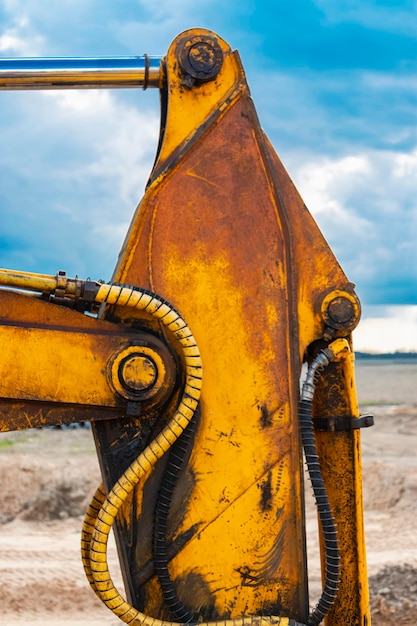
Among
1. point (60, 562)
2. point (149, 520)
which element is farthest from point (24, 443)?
point (149, 520)

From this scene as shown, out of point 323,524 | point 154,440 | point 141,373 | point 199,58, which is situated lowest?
point 323,524

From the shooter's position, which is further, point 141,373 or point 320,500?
point 320,500

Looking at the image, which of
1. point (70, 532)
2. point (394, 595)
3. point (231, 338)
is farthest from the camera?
point (70, 532)

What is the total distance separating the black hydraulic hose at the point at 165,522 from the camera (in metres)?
2.59

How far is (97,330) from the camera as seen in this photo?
259 cm

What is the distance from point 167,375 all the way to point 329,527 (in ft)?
2.41

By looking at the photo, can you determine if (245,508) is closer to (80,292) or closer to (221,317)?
(221,317)

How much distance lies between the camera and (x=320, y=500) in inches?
106

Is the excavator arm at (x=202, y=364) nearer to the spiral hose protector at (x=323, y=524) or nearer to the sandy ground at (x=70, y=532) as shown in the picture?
the spiral hose protector at (x=323, y=524)

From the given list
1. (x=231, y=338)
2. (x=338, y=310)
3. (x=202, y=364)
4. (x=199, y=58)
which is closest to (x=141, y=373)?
(x=202, y=364)

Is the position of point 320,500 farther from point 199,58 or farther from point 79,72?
point 79,72

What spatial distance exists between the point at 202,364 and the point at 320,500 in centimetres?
59

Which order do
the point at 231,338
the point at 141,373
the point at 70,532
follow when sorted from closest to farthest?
the point at 141,373
the point at 231,338
the point at 70,532

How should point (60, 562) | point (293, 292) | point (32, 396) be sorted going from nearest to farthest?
1. point (32, 396)
2. point (293, 292)
3. point (60, 562)
